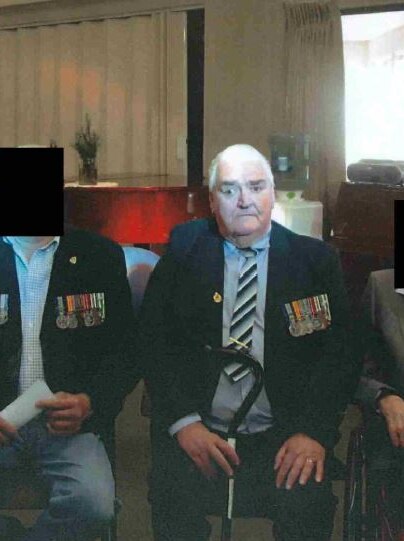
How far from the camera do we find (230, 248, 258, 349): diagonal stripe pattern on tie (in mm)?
1367

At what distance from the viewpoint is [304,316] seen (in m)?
Answer: 1.35

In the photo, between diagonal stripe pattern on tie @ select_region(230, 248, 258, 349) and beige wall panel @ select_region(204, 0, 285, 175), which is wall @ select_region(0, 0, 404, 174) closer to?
beige wall panel @ select_region(204, 0, 285, 175)

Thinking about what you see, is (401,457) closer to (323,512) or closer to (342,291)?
(323,512)

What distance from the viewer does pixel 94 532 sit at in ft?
4.49

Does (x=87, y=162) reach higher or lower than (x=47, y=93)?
lower

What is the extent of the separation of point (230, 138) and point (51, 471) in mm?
2882

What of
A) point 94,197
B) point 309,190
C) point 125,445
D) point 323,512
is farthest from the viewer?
point 309,190

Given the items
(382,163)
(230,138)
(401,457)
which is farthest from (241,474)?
(230,138)

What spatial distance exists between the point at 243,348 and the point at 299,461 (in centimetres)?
21

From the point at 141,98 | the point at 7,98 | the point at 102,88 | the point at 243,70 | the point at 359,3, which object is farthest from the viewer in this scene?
the point at 7,98

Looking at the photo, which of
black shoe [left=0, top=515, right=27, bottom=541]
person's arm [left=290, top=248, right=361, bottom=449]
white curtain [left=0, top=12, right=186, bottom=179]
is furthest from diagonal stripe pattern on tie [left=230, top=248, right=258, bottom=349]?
white curtain [left=0, top=12, right=186, bottom=179]

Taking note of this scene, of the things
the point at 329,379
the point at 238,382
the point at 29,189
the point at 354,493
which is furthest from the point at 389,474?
the point at 29,189

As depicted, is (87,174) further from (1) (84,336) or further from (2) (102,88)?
(1) (84,336)

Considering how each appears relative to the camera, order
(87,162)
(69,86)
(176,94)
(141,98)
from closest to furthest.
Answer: (87,162)
(176,94)
(141,98)
(69,86)
